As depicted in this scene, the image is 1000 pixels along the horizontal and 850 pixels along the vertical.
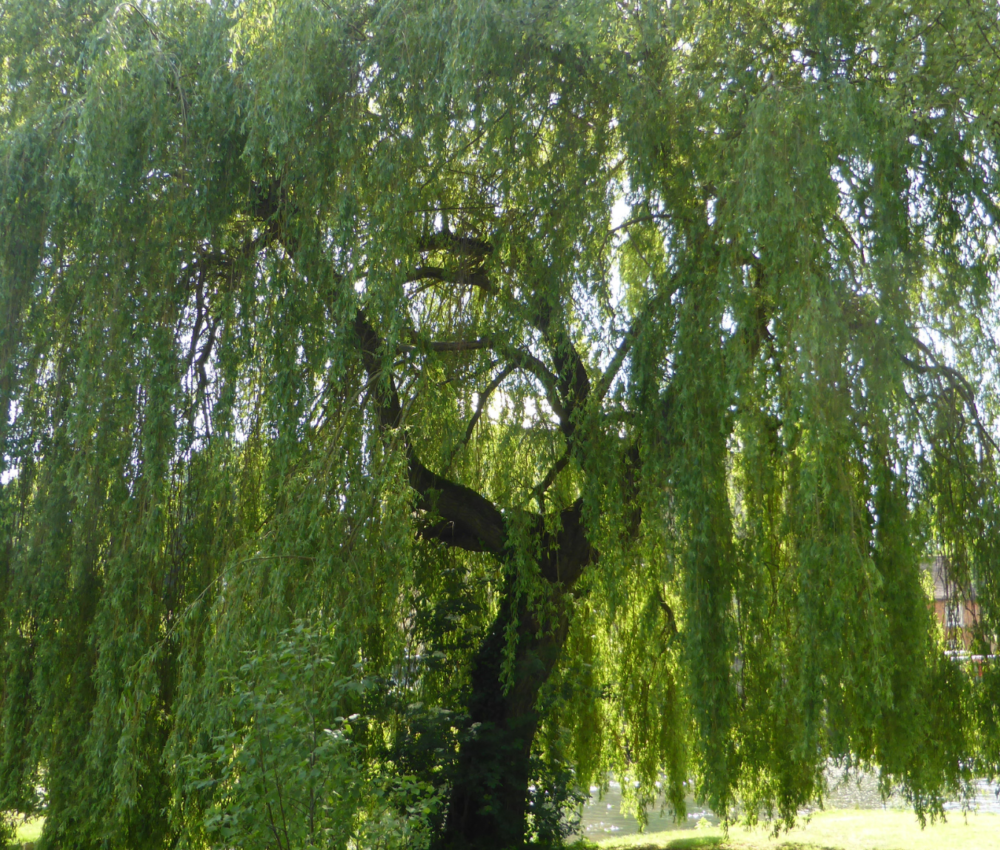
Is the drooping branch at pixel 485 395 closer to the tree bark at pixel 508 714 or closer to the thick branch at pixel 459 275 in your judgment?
the thick branch at pixel 459 275

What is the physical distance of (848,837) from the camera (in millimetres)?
9055

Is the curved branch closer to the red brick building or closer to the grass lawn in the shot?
the red brick building

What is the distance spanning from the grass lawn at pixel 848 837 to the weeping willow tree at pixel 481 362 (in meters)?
3.41

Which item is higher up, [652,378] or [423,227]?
[423,227]

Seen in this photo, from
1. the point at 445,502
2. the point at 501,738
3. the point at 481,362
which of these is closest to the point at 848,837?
the point at 501,738

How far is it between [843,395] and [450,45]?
8.36 feet

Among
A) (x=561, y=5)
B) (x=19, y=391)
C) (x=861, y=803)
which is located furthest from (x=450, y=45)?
(x=861, y=803)

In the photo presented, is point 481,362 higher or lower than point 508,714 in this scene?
higher

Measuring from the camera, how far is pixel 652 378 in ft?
14.8

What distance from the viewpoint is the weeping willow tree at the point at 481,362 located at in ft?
12.8

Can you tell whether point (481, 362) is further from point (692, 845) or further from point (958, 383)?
point (692, 845)

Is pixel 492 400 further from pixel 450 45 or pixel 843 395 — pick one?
pixel 843 395

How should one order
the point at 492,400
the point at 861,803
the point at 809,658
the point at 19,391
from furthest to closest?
1. the point at 861,803
2. the point at 492,400
3. the point at 19,391
4. the point at 809,658

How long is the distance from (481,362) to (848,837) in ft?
22.3
